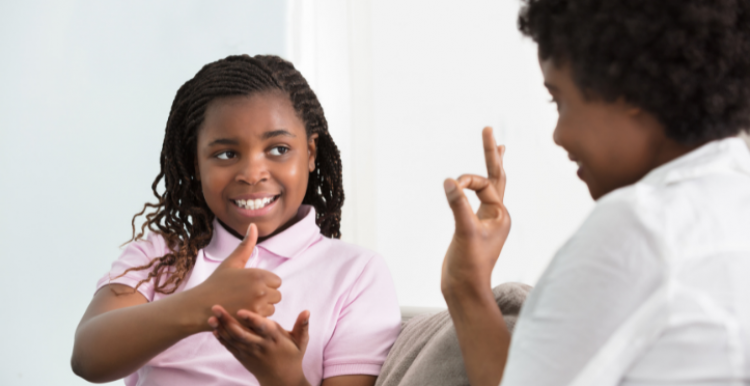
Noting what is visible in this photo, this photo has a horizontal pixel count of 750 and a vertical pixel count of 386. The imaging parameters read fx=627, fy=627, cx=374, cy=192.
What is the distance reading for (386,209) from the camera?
194 centimetres

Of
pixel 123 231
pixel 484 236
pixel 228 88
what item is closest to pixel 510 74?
pixel 228 88

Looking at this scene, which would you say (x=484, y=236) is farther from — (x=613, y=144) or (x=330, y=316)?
(x=330, y=316)

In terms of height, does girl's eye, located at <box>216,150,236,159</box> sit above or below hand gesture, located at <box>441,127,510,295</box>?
above

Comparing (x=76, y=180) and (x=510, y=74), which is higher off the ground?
(x=510, y=74)

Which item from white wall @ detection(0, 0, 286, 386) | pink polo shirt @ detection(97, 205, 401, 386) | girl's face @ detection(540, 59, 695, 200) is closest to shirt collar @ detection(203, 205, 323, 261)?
pink polo shirt @ detection(97, 205, 401, 386)

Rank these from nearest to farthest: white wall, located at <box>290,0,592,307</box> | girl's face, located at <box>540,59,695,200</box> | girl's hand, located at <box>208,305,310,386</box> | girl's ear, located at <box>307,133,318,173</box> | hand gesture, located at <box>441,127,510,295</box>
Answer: girl's face, located at <box>540,59,695,200</box> < hand gesture, located at <box>441,127,510,295</box> < girl's hand, located at <box>208,305,310,386</box> < girl's ear, located at <box>307,133,318,173</box> < white wall, located at <box>290,0,592,307</box>

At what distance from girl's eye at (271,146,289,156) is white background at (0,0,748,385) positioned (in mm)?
751

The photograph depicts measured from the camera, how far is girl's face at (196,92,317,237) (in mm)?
1103

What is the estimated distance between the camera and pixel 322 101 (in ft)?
6.25

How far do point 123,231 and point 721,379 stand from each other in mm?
2136

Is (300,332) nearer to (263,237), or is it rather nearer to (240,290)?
(240,290)

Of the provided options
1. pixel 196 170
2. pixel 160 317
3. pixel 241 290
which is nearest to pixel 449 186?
pixel 241 290

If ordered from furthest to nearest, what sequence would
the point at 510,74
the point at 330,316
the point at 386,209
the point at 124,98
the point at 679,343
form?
the point at 124,98 → the point at 386,209 → the point at 510,74 → the point at 330,316 → the point at 679,343

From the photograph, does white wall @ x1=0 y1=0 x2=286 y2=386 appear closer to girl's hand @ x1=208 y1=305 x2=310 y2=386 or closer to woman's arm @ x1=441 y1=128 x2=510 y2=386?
girl's hand @ x1=208 y1=305 x2=310 y2=386
